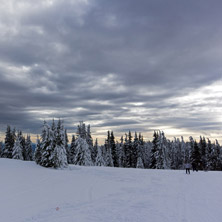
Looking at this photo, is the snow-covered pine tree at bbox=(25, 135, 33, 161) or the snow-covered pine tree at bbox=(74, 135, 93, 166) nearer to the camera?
the snow-covered pine tree at bbox=(74, 135, 93, 166)

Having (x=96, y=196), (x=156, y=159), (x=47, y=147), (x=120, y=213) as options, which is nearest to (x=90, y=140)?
(x=156, y=159)

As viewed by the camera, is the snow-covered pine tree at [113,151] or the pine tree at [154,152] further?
the snow-covered pine tree at [113,151]

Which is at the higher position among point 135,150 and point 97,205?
point 135,150

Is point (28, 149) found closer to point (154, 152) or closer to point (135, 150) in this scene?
point (135, 150)

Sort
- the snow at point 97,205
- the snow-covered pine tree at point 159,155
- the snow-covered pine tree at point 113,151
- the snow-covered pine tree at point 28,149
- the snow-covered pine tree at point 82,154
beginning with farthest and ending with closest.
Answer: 1. the snow-covered pine tree at point 28,149
2. the snow-covered pine tree at point 113,151
3. the snow-covered pine tree at point 159,155
4. the snow-covered pine tree at point 82,154
5. the snow at point 97,205

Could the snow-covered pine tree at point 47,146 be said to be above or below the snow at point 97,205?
above

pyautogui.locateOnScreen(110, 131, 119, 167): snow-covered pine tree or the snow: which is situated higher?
pyautogui.locateOnScreen(110, 131, 119, 167): snow-covered pine tree

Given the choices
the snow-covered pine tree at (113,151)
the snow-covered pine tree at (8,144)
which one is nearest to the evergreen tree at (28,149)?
the snow-covered pine tree at (8,144)

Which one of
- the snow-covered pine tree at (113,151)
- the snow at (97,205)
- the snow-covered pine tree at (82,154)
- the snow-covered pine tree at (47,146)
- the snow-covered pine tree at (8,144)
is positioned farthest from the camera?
the snow-covered pine tree at (113,151)

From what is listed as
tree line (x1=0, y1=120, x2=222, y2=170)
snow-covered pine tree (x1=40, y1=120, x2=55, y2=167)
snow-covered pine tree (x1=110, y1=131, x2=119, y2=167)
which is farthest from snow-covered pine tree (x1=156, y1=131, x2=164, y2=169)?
snow-covered pine tree (x1=40, y1=120, x2=55, y2=167)

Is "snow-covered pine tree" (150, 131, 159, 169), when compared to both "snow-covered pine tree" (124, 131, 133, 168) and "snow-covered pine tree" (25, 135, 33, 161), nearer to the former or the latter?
"snow-covered pine tree" (124, 131, 133, 168)

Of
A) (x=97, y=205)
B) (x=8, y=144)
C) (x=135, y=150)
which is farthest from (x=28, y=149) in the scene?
(x=97, y=205)

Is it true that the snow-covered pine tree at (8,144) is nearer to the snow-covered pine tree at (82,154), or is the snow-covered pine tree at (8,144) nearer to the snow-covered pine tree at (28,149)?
the snow-covered pine tree at (28,149)

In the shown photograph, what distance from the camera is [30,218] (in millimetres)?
9133
